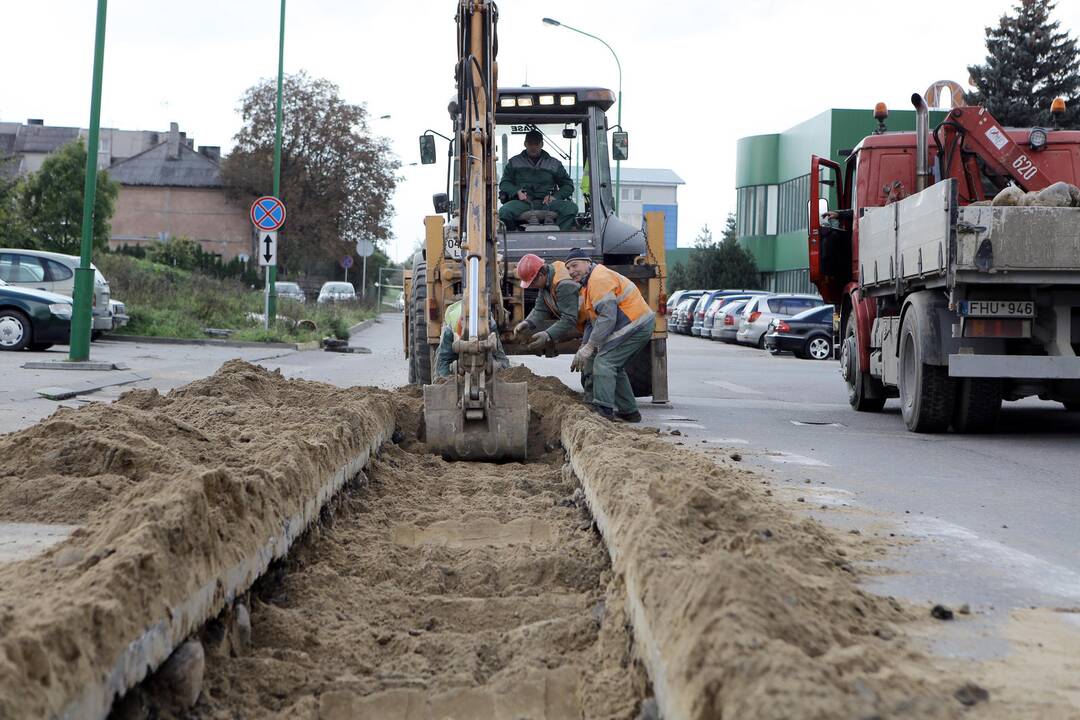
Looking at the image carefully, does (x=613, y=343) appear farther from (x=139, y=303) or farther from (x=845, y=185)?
(x=139, y=303)

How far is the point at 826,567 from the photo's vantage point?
4.86m

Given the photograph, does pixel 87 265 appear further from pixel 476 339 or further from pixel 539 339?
pixel 476 339

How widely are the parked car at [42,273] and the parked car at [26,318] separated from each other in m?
1.68

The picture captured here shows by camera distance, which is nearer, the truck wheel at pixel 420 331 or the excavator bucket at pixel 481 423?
the excavator bucket at pixel 481 423

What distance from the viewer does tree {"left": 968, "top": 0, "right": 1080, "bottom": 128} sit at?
42750 millimetres

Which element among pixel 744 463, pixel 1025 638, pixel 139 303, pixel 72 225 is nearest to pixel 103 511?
pixel 1025 638

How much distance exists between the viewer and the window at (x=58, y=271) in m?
22.2

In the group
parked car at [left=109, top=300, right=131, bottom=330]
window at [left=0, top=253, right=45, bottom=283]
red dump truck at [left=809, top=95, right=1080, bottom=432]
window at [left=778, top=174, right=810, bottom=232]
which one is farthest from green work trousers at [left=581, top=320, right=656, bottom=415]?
window at [left=778, top=174, right=810, bottom=232]

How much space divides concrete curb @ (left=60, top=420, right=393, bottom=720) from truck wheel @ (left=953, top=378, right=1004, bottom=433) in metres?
7.27

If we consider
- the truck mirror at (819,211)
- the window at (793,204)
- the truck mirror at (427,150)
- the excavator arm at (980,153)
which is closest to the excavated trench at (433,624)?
the truck mirror at (427,150)

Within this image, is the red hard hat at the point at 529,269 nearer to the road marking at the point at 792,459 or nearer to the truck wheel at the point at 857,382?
the road marking at the point at 792,459

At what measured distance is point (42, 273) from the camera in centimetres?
2217

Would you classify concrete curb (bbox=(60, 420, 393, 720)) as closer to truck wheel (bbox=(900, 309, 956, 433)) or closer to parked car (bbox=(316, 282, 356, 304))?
truck wheel (bbox=(900, 309, 956, 433))

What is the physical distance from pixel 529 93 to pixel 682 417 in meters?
3.81
